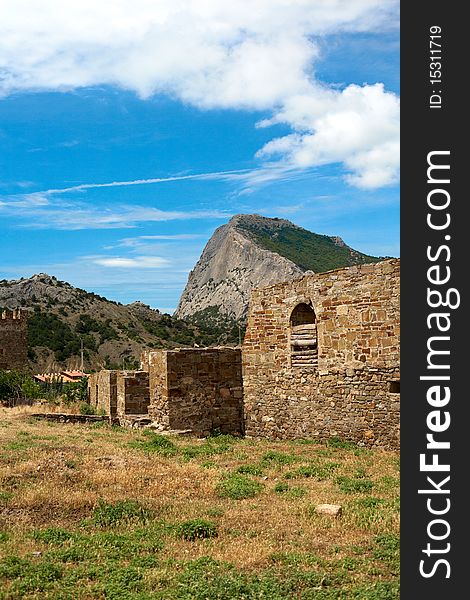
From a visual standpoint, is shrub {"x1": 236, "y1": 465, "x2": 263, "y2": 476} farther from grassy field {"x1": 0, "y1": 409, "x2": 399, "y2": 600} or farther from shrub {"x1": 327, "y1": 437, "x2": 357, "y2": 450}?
shrub {"x1": 327, "y1": 437, "x2": 357, "y2": 450}

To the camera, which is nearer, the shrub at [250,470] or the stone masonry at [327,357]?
the shrub at [250,470]

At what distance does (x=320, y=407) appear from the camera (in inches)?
534

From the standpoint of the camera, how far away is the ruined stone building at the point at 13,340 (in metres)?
41.4

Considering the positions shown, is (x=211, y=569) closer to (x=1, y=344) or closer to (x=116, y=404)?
(x=116, y=404)

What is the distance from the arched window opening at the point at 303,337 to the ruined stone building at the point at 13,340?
3172 centimetres

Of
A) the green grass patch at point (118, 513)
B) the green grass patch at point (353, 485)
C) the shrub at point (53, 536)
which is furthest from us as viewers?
the green grass patch at point (353, 485)

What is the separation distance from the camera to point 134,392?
58.6ft

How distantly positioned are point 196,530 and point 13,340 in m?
37.8

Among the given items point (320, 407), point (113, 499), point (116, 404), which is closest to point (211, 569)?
point (113, 499)

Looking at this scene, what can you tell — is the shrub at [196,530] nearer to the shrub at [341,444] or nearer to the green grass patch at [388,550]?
the green grass patch at [388,550]

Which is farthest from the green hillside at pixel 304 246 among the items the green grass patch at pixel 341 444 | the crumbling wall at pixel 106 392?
the green grass patch at pixel 341 444

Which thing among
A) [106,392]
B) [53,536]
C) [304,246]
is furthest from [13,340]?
[304,246]

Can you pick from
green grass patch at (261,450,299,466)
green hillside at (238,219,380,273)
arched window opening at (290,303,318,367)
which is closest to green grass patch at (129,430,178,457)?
green grass patch at (261,450,299,466)

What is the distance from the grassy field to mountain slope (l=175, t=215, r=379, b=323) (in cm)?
7081
